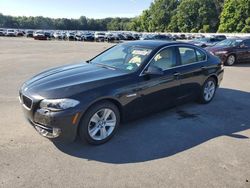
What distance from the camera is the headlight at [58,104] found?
13.0ft

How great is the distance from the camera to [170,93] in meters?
5.54

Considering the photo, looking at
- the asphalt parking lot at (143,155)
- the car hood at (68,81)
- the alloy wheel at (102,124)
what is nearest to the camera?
the asphalt parking lot at (143,155)

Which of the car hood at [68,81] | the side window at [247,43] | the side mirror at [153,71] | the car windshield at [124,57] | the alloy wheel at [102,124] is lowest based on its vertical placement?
the alloy wheel at [102,124]

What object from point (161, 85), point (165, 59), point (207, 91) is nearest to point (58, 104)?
point (161, 85)

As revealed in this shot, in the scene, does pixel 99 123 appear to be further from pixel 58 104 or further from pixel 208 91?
pixel 208 91

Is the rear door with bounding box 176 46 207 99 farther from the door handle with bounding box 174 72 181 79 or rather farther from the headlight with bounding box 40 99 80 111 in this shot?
the headlight with bounding box 40 99 80 111

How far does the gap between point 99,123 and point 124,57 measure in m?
1.61

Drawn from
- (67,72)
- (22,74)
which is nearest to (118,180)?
(67,72)

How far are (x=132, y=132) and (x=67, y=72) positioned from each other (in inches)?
62.8

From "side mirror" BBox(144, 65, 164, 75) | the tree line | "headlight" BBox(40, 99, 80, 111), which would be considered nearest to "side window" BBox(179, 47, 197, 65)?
"side mirror" BBox(144, 65, 164, 75)

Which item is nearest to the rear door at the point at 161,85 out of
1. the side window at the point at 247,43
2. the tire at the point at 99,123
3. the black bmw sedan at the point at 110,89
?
the black bmw sedan at the point at 110,89

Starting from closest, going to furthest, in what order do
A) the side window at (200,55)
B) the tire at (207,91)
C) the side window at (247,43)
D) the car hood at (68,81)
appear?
the car hood at (68,81)
the side window at (200,55)
the tire at (207,91)
the side window at (247,43)

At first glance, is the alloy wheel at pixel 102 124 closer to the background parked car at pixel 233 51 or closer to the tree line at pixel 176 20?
the background parked car at pixel 233 51

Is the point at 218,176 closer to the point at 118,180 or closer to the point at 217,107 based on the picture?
the point at 118,180
